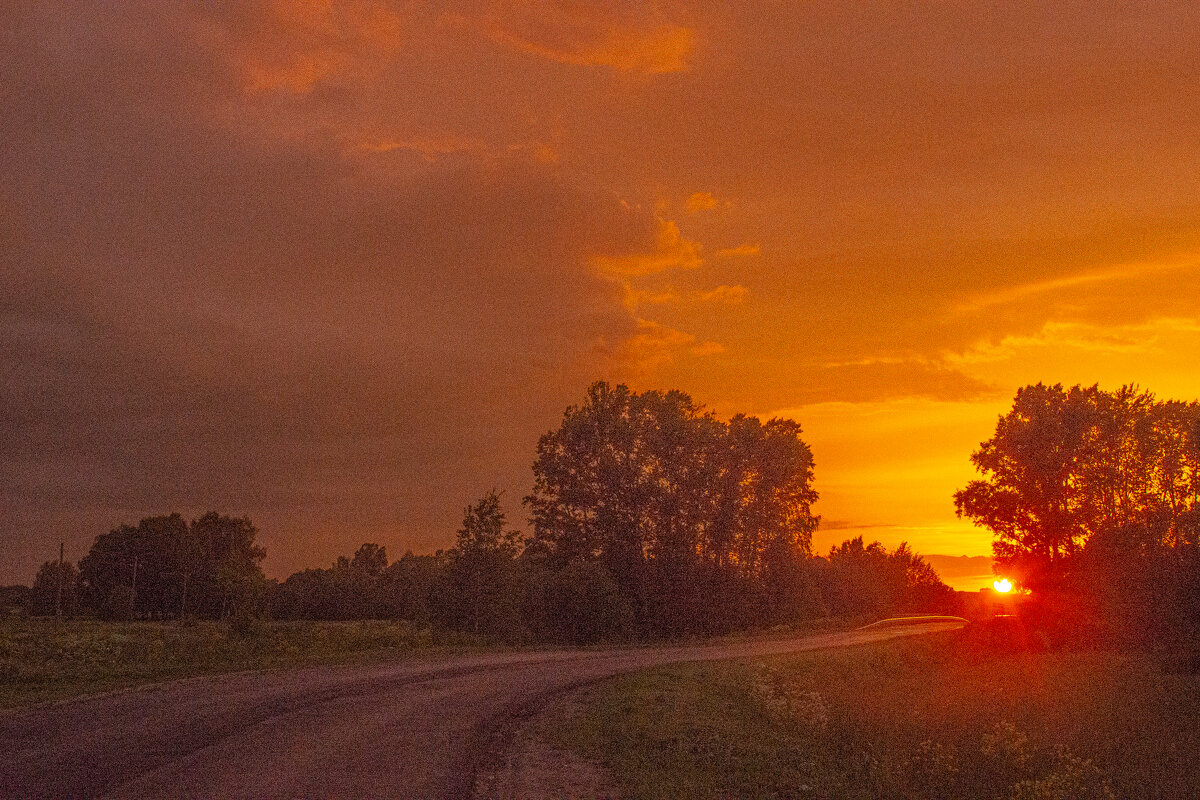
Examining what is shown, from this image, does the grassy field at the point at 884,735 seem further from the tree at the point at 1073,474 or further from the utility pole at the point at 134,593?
the utility pole at the point at 134,593

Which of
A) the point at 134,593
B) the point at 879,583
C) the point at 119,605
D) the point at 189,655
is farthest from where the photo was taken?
the point at 134,593

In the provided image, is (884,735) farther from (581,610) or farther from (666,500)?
(666,500)

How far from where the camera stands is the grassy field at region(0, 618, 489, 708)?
69.4 ft

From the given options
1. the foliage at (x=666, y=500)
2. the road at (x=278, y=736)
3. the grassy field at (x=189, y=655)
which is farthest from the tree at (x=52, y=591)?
the road at (x=278, y=736)

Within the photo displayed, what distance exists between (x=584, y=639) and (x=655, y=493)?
48.6 ft

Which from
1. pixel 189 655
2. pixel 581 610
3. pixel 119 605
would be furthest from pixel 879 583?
pixel 119 605

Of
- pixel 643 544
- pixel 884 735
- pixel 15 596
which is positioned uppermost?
pixel 643 544

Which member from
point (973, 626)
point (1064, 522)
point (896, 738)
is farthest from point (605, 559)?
point (896, 738)

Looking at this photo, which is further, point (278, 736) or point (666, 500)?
point (666, 500)

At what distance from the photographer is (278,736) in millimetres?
14406

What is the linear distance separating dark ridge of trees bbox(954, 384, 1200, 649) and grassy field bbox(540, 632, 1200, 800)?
17.3 meters

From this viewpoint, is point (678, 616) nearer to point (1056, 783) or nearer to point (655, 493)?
point (655, 493)

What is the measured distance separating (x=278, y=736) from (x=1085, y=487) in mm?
50905

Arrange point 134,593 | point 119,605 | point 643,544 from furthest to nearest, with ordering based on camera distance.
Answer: point 134,593
point 119,605
point 643,544
